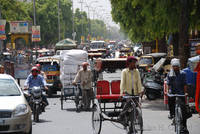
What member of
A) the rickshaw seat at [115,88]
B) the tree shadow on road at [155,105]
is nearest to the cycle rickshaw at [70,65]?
the tree shadow on road at [155,105]

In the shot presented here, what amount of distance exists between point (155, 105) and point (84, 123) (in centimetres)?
678

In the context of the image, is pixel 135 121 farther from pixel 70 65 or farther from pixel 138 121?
pixel 70 65

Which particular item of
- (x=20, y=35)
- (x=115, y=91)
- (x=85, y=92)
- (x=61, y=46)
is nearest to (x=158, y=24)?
(x=85, y=92)

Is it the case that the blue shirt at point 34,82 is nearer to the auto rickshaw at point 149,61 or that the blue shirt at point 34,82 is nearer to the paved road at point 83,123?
the paved road at point 83,123

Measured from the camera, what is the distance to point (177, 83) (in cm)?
1157

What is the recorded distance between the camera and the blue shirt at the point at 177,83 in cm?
1157

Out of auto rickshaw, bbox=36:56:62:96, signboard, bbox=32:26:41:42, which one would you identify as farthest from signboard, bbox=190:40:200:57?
signboard, bbox=32:26:41:42

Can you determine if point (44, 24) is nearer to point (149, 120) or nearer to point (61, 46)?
point (61, 46)

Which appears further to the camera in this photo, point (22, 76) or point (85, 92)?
point (22, 76)

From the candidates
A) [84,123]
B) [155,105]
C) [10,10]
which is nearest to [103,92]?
[84,123]

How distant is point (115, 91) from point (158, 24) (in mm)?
8645

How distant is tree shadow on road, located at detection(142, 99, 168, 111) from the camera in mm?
20016

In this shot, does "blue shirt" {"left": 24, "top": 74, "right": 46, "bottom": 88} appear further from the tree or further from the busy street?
the tree

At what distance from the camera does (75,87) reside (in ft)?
64.7
